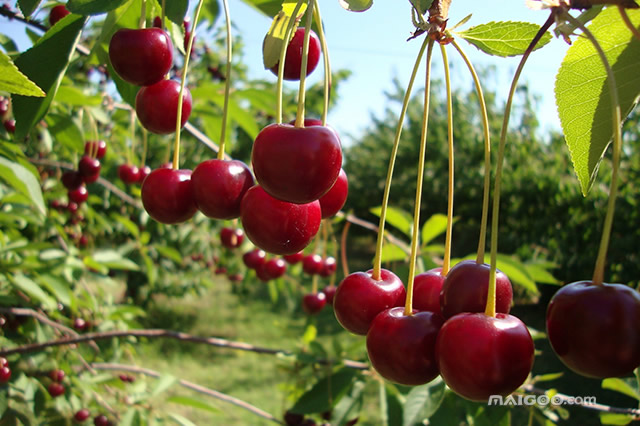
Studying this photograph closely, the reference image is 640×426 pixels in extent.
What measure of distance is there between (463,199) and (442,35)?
7984 mm

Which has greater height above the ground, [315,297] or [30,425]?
[315,297]

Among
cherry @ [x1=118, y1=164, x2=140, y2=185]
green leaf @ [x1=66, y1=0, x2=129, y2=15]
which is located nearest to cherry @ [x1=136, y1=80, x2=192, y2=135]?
green leaf @ [x1=66, y1=0, x2=129, y2=15]

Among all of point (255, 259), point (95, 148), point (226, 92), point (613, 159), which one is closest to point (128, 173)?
point (95, 148)

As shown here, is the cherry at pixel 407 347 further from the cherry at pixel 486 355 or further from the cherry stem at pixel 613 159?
the cherry stem at pixel 613 159

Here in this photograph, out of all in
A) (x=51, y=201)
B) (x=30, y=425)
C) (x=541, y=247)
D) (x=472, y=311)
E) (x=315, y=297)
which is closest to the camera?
(x=472, y=311)

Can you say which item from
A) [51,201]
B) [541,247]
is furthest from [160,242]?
[541,247]

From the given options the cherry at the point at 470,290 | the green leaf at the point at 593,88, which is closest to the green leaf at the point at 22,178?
the cherry at the point at 470,290

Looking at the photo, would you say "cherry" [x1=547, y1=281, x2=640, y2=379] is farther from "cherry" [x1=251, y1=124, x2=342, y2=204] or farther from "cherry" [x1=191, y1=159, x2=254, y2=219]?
"cherry" [x1=191, y1=159, x2=254, y2=219]

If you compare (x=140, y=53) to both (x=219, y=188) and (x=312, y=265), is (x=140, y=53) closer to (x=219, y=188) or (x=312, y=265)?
(x=219, y=188)

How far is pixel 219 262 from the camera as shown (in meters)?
5.02

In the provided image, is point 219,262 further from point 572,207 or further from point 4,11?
point 4,11

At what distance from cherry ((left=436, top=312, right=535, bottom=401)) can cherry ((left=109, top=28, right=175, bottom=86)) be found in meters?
0.60

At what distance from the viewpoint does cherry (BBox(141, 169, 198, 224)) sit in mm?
768

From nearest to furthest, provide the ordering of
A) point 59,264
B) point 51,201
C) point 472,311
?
point 472,311 → point 59,264 → point 51,201
